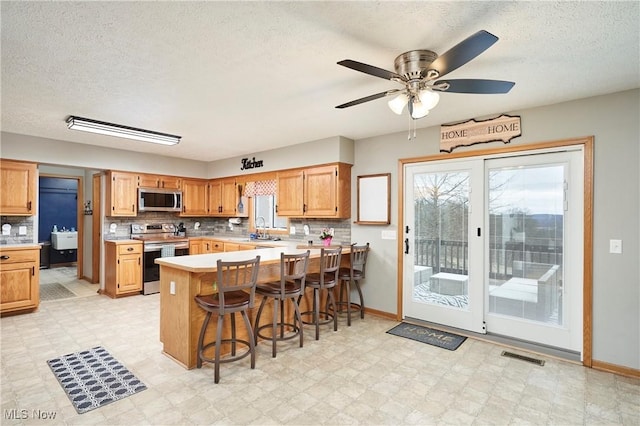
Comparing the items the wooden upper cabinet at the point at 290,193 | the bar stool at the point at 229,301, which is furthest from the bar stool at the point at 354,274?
the bar stool at the point at 229,301

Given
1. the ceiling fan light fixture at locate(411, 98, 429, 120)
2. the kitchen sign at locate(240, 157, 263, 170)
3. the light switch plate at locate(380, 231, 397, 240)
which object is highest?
the kitchen sign at locate(240, 157, 263, 170)

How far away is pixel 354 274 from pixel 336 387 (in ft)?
5.99

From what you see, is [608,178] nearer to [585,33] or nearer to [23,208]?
[585,33]

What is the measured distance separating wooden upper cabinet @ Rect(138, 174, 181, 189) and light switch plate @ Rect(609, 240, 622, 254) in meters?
6.49

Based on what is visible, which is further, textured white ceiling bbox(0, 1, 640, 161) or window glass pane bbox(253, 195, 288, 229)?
window glass pane bbox(253, 195, 288, 229)

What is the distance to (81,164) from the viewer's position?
5160 mm

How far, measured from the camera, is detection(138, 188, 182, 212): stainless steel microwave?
594 cm

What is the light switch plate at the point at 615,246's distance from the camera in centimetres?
294

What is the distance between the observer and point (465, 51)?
174 cm

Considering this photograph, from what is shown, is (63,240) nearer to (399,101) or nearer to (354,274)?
(354,274)

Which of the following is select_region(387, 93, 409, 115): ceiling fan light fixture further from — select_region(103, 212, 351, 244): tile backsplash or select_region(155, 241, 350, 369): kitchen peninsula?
select_region(103, 212, 351, 244): tile backsplash

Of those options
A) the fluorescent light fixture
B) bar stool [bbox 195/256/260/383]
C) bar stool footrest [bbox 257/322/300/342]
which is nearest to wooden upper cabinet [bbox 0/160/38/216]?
the fluorescent light fixture

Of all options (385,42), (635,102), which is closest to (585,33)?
(385,42)

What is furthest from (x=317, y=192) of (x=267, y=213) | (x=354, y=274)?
(x=267, y=213)
